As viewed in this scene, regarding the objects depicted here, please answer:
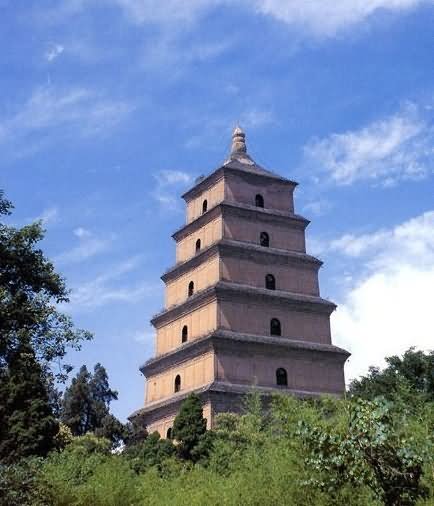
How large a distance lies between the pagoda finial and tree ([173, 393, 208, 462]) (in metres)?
17.2

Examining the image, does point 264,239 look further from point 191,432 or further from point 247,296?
point 191,432

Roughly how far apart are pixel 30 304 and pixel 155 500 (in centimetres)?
552

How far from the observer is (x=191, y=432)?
27.0 meters

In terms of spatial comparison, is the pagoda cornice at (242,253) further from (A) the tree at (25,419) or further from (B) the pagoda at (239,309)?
(A) the tree at (25,419)

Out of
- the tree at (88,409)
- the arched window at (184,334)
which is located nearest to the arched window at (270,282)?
the arched window at (184,334)

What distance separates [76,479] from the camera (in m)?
14.2

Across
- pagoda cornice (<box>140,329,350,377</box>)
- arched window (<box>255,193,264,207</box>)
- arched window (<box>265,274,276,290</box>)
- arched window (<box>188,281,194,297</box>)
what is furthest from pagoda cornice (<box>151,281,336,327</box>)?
arched window (<box>255,193,264,207</box>)

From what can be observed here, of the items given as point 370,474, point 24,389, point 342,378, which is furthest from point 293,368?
point 370,474

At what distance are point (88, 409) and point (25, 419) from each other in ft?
72.8

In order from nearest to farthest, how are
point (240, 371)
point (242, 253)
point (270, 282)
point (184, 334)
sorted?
point (240, 371) < point (242, 253) < point (270, 282) < point (184, 334)

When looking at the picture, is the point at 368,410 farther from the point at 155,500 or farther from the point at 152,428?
the point at 152,428

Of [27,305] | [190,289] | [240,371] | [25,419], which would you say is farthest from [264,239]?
[27,305]

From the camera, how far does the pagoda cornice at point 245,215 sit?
34.6m

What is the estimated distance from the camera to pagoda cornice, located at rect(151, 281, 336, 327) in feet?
105
